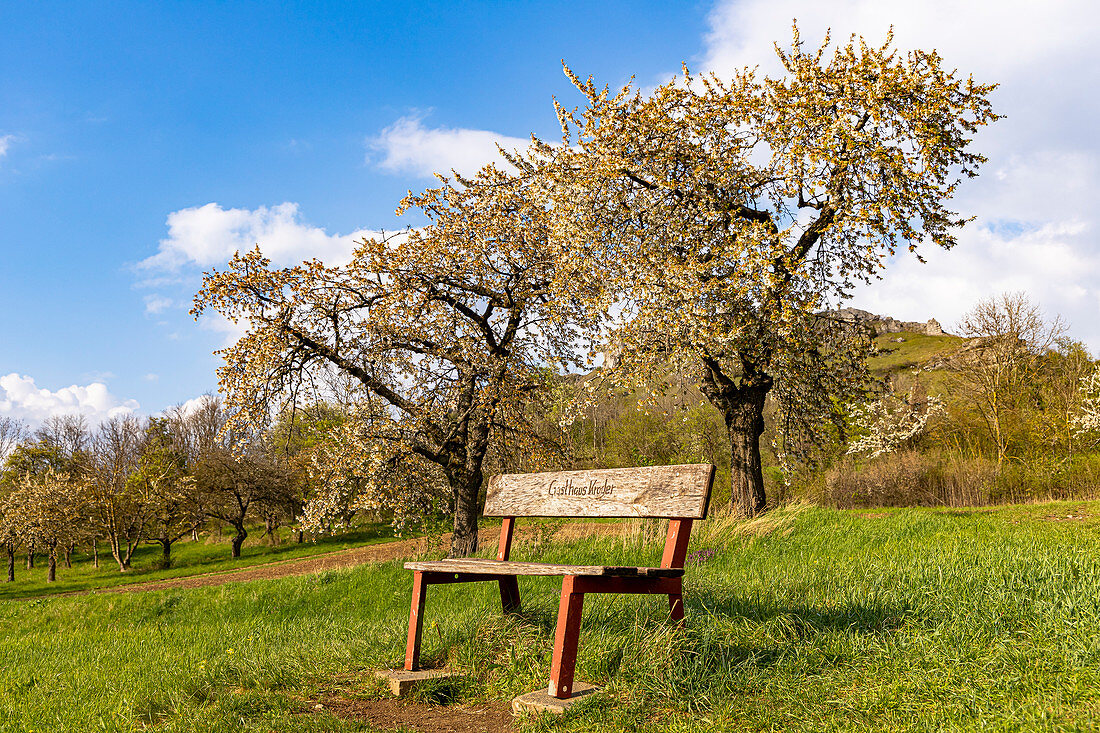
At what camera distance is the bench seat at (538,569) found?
3.46 m

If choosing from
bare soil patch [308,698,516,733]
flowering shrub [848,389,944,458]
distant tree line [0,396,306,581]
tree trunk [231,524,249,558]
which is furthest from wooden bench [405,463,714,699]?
tree trunk [231,524,249,558]

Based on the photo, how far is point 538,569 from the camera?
385cm

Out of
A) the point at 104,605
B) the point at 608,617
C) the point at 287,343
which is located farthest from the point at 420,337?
the point at 608,617

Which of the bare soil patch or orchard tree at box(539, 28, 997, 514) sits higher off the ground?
orchard tree at box(539, 28, 997, 514)

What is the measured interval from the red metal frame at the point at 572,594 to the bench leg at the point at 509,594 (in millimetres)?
250

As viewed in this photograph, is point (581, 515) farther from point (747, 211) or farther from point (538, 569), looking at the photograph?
point (747, 211)

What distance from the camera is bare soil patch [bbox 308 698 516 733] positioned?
3.62m

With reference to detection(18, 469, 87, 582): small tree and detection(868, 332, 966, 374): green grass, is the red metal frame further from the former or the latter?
detection(868, 332, 966, 374): green grass

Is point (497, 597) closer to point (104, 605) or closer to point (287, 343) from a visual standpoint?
point (287, 343)

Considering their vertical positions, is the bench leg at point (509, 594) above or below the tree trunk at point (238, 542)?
above

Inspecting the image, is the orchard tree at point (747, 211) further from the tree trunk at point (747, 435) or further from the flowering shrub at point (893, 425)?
the flowering shrub at point (893, 425)

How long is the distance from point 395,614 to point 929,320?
6381 cm

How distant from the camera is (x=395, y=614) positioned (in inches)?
315

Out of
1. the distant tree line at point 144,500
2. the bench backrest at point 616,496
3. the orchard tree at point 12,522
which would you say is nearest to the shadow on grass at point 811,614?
the bench backrest at point 616,496
